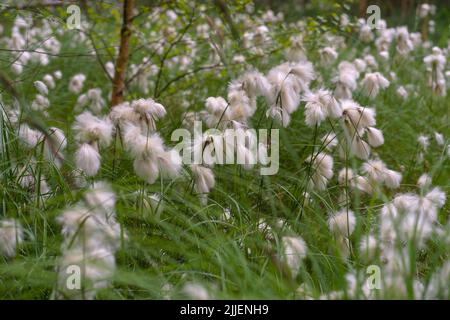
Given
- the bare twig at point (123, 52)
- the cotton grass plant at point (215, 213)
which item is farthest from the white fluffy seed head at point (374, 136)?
the bare twig at point (123, 52)

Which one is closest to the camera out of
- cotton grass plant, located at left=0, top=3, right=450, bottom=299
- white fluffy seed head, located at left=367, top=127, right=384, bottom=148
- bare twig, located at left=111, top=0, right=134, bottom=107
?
cotton grass plant, located at left=0, top=3, right=450, bottom=299

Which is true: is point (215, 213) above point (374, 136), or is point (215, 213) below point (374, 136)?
below

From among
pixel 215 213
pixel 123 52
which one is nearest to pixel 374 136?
pixel 215 213

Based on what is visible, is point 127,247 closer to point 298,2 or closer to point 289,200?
point 289,200

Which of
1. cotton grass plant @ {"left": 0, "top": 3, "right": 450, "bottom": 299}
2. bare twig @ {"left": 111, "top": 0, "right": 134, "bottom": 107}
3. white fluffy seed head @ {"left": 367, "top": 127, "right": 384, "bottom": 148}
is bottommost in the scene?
cotton grass plant @ {"left": 0, "top": 3, "right": 450, "bottom": 299}

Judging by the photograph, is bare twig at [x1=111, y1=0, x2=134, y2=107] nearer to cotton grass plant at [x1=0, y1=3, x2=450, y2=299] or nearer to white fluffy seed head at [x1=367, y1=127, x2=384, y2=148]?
cotton grass plant at [x1=0, y1=3, x2=450, y2=299]

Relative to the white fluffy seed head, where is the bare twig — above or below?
above

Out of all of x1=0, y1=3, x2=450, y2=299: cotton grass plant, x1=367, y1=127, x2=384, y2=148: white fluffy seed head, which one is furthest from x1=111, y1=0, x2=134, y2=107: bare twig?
x1=367, y1=127, x2=384, y2=148: white fluffy seed head

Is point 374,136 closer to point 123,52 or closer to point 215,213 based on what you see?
point 215,213

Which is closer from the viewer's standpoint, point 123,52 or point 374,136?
point 374,136

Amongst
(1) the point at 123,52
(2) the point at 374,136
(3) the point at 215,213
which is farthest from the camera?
(1) the point at 123,52
